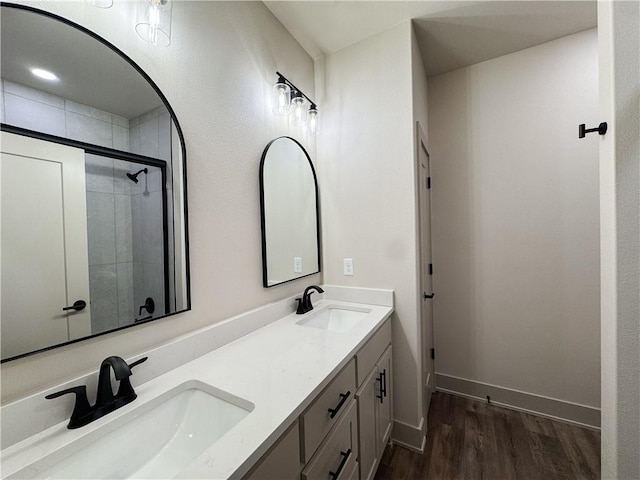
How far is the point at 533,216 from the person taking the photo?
80.5 inches

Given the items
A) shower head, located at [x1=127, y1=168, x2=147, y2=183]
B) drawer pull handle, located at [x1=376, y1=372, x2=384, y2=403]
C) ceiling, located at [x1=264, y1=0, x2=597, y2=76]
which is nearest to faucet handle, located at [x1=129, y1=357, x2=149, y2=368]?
shower head, located at [x1=127, y1=168, x2=147, y2=183]

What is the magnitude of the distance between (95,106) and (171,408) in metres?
1.03

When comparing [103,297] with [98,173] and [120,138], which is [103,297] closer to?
[98,173]

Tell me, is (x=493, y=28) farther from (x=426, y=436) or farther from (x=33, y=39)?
(x=426, y=436)

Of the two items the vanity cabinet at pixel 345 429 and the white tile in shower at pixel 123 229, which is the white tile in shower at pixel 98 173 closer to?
the white tile in shower at pixel 123 229

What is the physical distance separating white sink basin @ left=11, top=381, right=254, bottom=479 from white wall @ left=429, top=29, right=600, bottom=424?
6.69ft

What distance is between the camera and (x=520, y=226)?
2088 millimetres

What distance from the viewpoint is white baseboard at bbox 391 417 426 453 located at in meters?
1.72

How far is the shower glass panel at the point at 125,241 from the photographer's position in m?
0.87

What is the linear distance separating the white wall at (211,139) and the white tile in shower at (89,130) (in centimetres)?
29

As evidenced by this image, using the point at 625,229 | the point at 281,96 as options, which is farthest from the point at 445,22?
the point at 625,229

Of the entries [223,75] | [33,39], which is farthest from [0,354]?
[223,75]

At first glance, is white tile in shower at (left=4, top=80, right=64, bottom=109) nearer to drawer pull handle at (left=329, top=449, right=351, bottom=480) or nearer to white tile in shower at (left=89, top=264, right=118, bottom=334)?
white tile in shower at (left=89, top=264, right=118, bottom=334)

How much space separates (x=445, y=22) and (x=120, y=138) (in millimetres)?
2023
